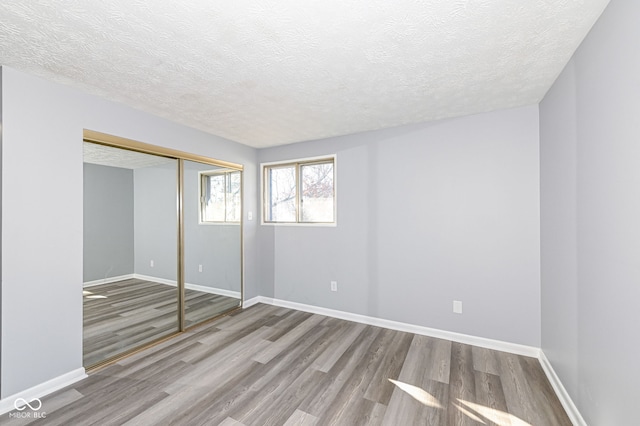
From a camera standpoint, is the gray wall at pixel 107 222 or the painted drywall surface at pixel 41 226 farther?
the gray wall at pixel 107 222

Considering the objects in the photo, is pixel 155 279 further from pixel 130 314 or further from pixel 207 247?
pixel 207 247

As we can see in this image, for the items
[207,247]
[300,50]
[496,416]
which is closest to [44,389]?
[207,247]

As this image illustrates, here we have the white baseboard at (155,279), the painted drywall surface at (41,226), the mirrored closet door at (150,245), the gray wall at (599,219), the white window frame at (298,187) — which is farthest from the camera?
the white window frame at (298,187)

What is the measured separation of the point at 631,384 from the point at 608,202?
0.86m

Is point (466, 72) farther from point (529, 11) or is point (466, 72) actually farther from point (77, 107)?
point (77, 107)

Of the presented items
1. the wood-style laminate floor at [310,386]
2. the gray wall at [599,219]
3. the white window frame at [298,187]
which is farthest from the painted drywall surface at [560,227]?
the white window frame at [298,187]

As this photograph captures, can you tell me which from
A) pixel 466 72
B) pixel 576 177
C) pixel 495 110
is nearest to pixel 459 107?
pixel 495 110

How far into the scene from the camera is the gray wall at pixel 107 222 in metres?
2.44

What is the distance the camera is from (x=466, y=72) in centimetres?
202

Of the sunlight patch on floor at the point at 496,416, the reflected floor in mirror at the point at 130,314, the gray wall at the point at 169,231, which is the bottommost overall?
the sunlight patch on floor at the point at 496,416

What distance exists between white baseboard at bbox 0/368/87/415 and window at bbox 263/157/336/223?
2.67m

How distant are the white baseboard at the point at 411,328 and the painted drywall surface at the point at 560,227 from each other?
0.81 ft

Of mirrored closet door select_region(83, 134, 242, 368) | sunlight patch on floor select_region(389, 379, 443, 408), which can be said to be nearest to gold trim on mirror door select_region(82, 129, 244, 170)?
mirrored closet door select_region(83, 134, 242, 368)

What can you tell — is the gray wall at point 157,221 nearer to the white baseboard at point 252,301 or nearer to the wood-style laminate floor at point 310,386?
the wood-style laminate floor at point 310,386
